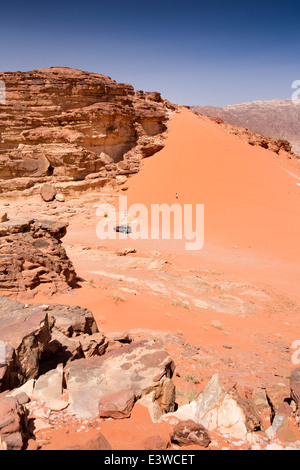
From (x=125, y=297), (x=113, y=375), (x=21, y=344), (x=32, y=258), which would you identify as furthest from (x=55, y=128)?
(x=113, y=375)

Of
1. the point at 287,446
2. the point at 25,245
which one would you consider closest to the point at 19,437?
the point at 287,446

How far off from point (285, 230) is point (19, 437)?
566 inches

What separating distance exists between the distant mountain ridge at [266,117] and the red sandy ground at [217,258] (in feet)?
163

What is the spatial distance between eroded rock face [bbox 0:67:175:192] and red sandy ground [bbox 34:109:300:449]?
331cm

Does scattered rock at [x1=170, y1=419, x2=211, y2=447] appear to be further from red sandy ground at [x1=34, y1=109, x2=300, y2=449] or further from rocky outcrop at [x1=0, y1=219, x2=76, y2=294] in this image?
rocky outcrop at [x1=0, y1=219, x2=76, y2=294]

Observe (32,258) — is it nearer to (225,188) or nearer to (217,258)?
(217,258)

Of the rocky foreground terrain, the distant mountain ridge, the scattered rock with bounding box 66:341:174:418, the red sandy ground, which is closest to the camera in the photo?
the rocky foreground terrain

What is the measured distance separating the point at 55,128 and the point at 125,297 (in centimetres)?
1542

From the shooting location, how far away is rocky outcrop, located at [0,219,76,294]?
19.6 ft

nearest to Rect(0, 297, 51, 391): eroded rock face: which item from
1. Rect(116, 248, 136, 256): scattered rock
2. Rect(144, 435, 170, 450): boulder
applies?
Rect(144, 435, 170, 450): boulder

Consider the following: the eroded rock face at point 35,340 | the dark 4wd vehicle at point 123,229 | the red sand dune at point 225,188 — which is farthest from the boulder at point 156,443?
the dark 4wd vehicle at point 123,229

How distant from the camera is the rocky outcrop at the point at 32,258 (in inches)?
235

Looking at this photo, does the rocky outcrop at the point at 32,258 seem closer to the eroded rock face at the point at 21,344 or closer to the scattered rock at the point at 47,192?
the eroded rock face at the point at 21,344

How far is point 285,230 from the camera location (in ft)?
47.9
